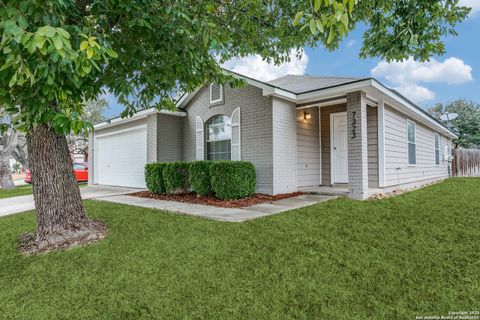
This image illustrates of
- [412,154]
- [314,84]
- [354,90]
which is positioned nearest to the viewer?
[354,90]

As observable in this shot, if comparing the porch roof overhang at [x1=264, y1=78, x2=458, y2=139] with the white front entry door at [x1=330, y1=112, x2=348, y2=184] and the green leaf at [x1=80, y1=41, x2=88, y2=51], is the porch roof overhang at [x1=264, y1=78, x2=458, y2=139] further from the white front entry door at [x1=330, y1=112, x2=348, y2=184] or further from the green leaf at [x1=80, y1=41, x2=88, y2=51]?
the green leaf at [x1=80, y1=41, x2=88, y2=51]

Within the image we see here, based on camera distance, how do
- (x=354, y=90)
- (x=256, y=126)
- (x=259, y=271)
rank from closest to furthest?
1. (x=259, y=271)
2. (x=354, y=90)
3. (x=256, y=126)

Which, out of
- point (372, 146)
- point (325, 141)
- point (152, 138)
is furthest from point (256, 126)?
point (152, 138)

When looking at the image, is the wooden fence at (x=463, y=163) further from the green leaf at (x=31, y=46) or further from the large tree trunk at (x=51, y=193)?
the green leaf at (x=31, y=46)

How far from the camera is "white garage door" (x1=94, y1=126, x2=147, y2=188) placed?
10773 millimetres

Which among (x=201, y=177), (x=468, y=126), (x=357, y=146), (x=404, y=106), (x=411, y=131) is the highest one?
(x=468, y=126)

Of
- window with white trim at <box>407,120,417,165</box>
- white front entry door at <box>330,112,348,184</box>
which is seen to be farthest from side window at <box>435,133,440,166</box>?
white front entry door at <box>330,112,348,184</box>

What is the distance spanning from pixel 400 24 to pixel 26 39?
495 cm

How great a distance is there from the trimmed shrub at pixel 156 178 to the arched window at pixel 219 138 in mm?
1663

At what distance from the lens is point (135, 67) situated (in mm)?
4062

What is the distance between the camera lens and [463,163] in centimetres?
1561

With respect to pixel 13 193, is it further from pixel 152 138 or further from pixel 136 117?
pixel 152 138

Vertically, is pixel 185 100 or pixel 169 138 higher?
pixel 185 100

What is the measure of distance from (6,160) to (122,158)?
7.19m
